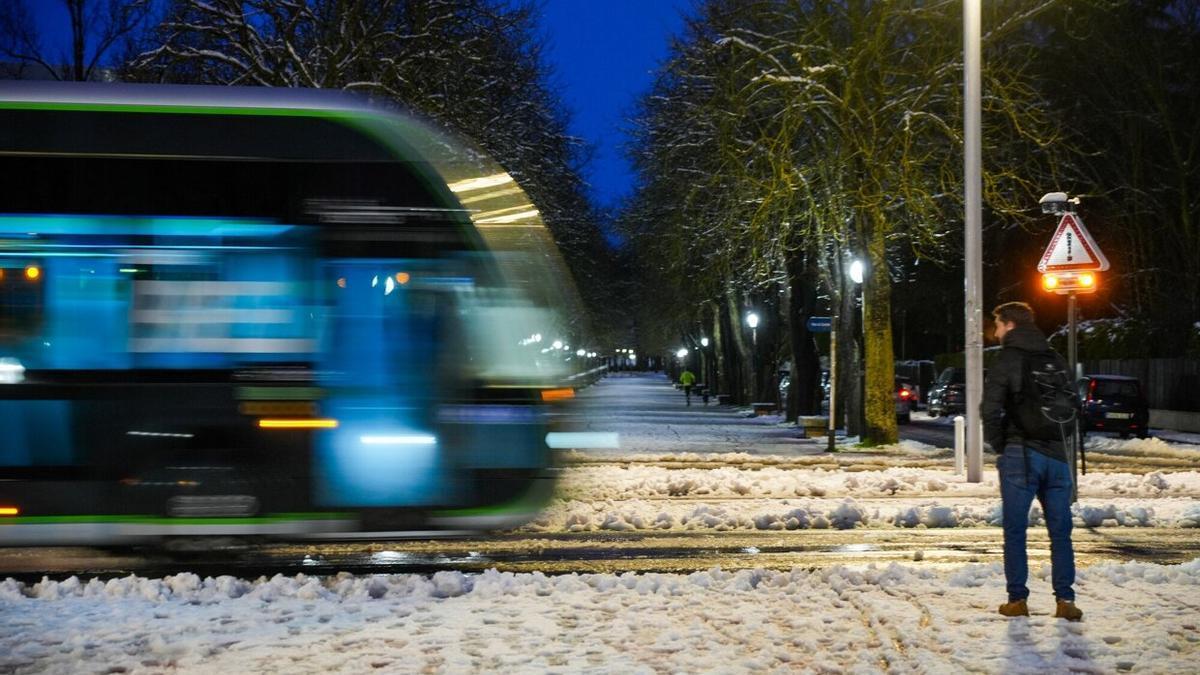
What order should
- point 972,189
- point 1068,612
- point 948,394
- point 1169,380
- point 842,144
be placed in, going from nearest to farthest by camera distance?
point 1068,612
point 972,189
point 842,144
point 1169,380
point 948,394

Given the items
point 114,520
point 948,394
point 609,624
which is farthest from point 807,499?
point 948,394

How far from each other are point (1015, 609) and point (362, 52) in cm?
2206

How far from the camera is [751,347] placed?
5131cm

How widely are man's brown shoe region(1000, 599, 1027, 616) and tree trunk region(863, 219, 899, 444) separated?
17.8 m

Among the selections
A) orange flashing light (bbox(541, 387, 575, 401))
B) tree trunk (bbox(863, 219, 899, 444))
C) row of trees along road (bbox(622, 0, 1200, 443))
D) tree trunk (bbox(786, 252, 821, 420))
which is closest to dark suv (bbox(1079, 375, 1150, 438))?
row of trees along road (bbox(622, 0, 1200, 443))

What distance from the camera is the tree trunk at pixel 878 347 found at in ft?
87.4

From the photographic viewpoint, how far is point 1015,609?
8.67 m

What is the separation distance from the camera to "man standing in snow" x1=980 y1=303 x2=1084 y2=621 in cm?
855

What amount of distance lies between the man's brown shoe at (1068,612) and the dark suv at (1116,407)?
2713 centimetres

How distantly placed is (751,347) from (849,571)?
41.3 metres

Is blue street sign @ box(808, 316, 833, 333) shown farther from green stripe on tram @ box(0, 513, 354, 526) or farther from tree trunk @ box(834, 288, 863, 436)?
green stripe on tram @ box(0, 513, 354, 526)

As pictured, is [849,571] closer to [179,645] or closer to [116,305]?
[179,645]

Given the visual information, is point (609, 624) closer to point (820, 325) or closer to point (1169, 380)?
point (820, 325)

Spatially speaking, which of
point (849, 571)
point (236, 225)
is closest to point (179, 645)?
point (236, 225)
